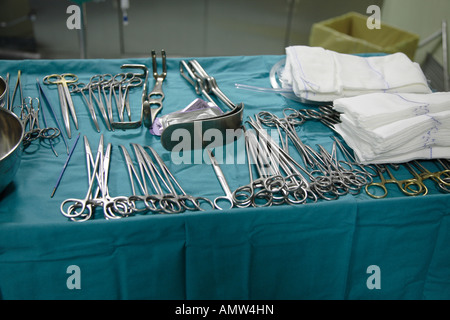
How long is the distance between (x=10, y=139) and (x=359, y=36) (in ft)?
7.62

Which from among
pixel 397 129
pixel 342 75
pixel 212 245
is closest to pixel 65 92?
pixel 212 245

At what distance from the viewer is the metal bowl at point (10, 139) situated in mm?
1098

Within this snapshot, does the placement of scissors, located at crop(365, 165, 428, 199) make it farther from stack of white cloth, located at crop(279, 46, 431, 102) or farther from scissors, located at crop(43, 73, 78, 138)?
scissors, located at crop(43, 73, 78, 138)

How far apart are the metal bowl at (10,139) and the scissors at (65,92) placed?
8.1 inches

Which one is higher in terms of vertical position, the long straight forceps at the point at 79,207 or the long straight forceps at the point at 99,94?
the long straight forceps at the point at 99,94

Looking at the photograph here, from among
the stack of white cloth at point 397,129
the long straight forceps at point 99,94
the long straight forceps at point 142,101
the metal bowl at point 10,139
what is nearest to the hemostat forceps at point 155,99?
the long straight forceps at point 142,101

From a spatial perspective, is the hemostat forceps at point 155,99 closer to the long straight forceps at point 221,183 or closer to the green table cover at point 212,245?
the green table cover at point 212,245

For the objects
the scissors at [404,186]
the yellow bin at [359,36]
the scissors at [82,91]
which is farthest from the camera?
the yellow bin at [359,36]

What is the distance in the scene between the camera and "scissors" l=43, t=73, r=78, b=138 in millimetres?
1500

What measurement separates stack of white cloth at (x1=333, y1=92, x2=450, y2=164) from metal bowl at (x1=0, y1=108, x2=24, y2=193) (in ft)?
3.25
